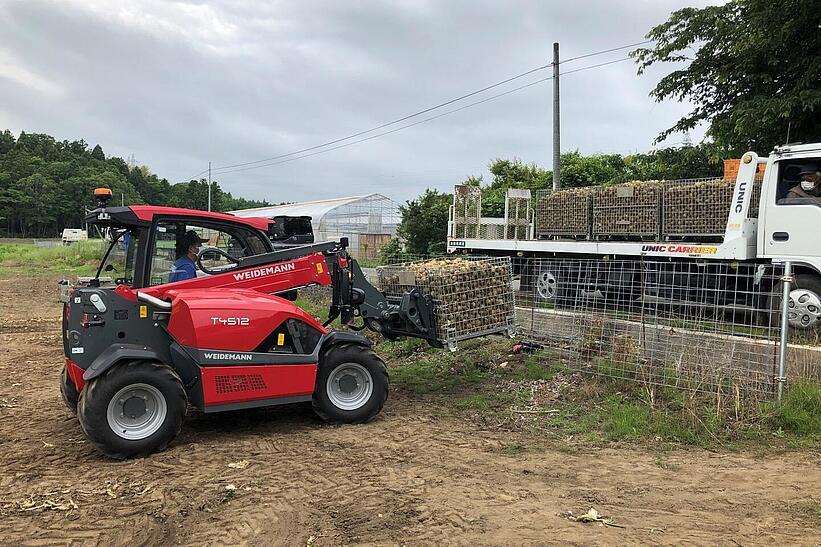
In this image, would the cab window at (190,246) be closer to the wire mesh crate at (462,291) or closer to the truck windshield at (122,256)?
the truck windshield at (122,256)

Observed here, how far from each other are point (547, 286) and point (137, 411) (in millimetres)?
6665

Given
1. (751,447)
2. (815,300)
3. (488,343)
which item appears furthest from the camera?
(488,343)

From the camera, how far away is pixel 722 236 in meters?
10.4

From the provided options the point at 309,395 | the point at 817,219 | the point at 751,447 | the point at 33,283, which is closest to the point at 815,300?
the point at 817,219

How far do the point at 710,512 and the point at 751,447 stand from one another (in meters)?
1.59

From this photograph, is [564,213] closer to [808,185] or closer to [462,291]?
[808,185]

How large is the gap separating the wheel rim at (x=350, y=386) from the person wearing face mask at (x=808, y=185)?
6.66m

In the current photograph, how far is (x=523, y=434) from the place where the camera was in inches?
238

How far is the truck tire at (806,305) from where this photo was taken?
848 centimetres

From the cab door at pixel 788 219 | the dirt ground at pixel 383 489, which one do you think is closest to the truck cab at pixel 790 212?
the cab door at pixel 788 219

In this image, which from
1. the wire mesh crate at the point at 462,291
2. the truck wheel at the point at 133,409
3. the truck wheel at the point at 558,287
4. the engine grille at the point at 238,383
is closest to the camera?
the truck wheel at the point at 133,409

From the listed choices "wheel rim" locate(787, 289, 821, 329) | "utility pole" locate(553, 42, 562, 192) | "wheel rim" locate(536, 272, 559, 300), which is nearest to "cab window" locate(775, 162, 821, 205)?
"wheel rim" locate(787, 289, 821, 329)

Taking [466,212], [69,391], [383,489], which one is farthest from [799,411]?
[466,212]

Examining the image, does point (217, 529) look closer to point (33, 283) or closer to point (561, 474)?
point (561, 474)
